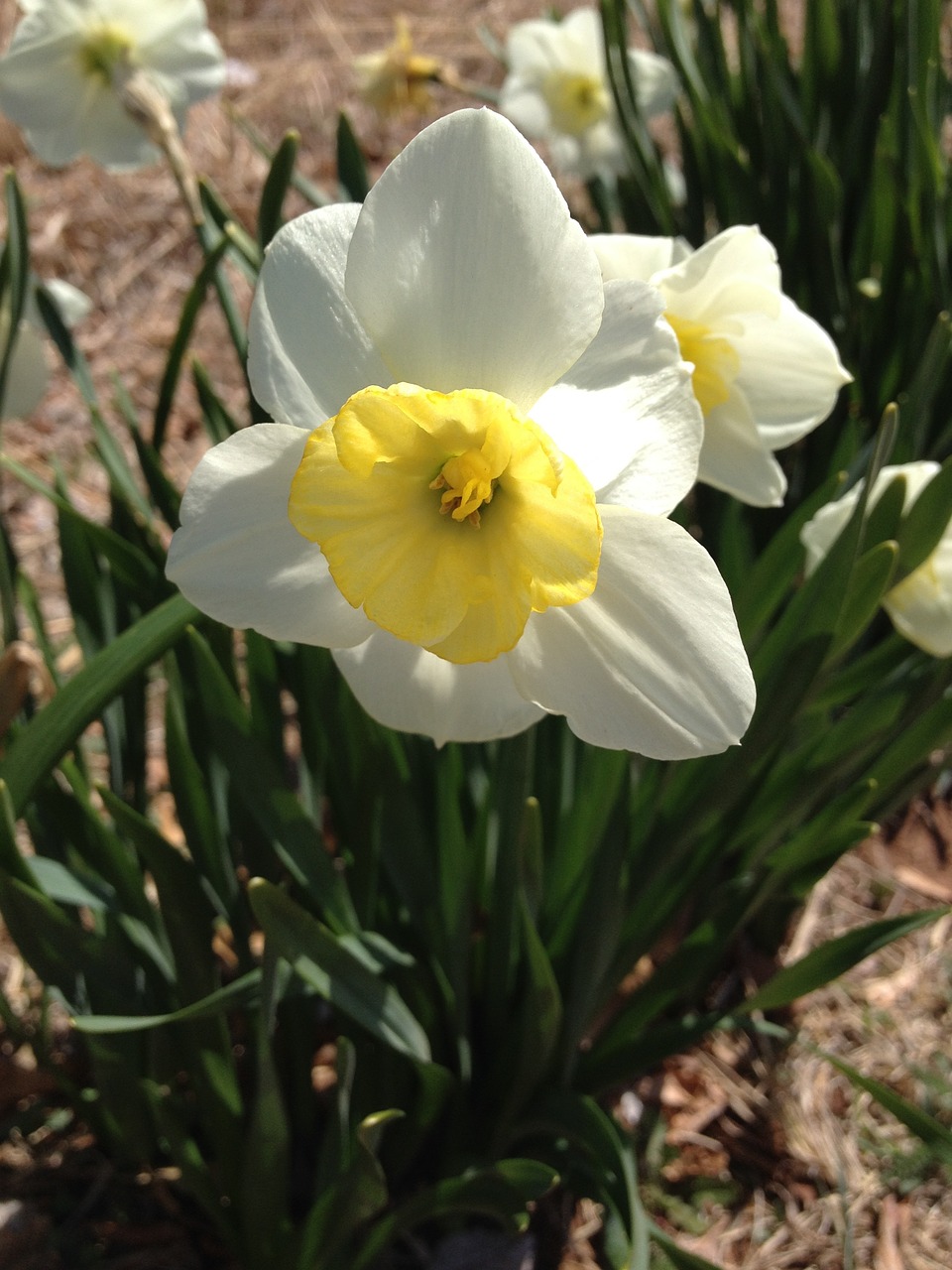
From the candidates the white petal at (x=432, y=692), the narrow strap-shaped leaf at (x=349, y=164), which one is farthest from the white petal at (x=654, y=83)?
the white petal at (x=432, y=692)

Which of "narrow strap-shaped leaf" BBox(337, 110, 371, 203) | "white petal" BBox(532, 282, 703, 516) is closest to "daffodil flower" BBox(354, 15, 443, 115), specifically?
"narrow strap-shaped leaf" BBox(337, 110, 371, 203)

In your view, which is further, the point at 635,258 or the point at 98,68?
the point at 98,68

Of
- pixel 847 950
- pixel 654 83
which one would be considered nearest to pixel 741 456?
pixel 847 950

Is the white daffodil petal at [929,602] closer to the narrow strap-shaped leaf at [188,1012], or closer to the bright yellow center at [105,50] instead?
the narrow strap-shaped leaf at [188,1012]

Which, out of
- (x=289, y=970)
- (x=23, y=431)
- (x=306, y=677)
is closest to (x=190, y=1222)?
(x=289, y=970)

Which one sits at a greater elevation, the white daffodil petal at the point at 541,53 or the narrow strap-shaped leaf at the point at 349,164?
the narrow strap-shaped leaf at the point at 349,164

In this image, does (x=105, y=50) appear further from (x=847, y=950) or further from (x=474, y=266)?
(x=847, y=950)

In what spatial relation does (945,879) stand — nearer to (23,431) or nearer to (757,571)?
(757,571)
